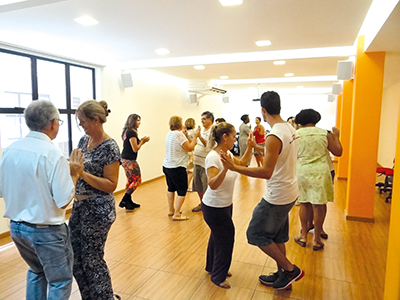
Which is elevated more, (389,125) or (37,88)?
(37,88)

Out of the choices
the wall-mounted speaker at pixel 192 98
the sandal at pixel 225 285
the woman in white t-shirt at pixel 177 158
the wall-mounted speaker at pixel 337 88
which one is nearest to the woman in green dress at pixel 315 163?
the sandal at pixel 225 285

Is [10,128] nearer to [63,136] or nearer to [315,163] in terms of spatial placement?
[63,136]

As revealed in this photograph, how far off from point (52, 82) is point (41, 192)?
3768 millimetres

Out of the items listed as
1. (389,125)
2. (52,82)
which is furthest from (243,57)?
(389,125)

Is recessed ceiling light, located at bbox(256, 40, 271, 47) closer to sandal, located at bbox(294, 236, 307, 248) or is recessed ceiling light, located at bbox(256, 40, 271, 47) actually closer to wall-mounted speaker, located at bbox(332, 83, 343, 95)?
sandal, located at bbox(294, 236, 307, 248)

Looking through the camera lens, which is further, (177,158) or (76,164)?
(177,158)

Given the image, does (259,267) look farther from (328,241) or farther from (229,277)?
(328,241)

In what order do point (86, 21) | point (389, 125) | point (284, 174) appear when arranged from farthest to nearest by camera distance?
point (389, 125) < point (86, 21) < point (284, 174)

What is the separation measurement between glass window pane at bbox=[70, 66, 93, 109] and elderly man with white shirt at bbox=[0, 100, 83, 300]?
3.83 metres

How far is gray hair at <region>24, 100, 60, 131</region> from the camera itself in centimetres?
167

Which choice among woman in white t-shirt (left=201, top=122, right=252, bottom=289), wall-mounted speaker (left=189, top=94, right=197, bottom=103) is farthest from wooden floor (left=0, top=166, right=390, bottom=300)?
wall-mounted speaker (left=189, top=94, right=197, bottom=103)

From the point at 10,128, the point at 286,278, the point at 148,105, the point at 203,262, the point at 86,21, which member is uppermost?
the point at 86,21

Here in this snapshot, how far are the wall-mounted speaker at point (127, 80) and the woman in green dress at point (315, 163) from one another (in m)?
3.82

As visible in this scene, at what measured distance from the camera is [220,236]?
98.3 inches
